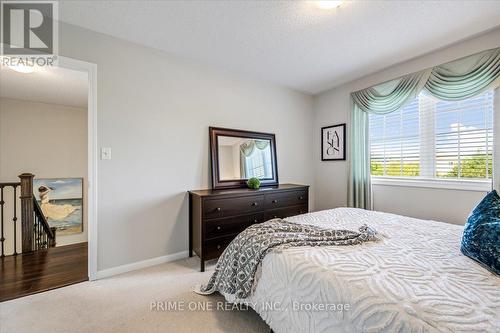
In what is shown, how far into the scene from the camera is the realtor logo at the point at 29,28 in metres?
1.83

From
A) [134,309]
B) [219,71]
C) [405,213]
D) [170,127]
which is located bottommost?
[134,309]

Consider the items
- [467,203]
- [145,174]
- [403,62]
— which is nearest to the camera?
[467,203]

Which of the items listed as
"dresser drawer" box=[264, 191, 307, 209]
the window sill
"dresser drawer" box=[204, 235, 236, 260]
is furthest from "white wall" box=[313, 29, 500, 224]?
"dresser drawer" box=[204, 235, 236, 260]

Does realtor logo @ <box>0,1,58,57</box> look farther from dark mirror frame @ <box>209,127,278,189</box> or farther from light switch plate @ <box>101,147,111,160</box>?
dark mirror frame @ <box>209,127,278,189</box>

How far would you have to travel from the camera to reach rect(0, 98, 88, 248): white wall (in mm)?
4137

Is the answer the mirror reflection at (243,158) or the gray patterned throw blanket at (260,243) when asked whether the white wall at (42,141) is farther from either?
the gray patterned throw blanket at (260,243)

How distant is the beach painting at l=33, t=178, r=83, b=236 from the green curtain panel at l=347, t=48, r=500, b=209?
5664 millimetres

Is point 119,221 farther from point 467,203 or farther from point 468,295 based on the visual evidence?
point 467,203

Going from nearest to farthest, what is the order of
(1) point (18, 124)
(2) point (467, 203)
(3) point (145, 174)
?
(2) point (467, 203)
(3) point (145, 174)
(1) point (18, 124)

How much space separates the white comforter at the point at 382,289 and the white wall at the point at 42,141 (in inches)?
208

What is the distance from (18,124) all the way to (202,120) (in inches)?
158

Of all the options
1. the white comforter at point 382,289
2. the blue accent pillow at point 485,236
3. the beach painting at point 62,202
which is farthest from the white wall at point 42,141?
the blue accent pillow at point 485,236

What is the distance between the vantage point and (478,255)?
115 centimetres

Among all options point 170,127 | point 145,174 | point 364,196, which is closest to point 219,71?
point 170,127
